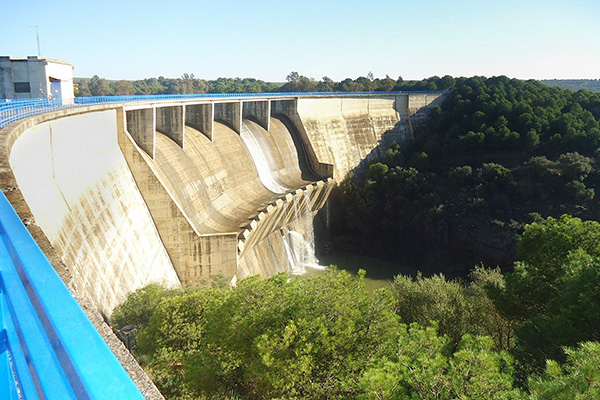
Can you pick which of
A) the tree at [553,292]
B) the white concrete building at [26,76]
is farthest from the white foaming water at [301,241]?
the tree at [553,292]

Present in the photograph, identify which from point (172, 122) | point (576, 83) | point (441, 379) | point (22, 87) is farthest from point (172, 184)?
point (576, 83)

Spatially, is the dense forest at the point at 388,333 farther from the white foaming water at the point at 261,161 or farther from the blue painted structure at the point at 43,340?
the white foaming water at the point at 261,161

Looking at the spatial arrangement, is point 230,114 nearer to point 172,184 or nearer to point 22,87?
point 172,184

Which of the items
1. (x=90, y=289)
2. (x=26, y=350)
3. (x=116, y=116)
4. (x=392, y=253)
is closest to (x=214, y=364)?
(x=90, y=289)

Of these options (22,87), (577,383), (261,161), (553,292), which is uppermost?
(22,87)

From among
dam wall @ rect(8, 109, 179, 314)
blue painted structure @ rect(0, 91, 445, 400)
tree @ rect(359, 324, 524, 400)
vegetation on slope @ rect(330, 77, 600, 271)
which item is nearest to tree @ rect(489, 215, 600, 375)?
tree @ rect(359, 324, 524, 400)

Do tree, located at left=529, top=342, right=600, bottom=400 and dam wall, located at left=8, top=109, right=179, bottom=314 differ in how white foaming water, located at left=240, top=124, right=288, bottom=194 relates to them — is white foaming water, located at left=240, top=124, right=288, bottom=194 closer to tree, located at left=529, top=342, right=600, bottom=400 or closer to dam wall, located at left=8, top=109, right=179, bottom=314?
dam wall, located at left=8, top=109, right=179, bottom=314
